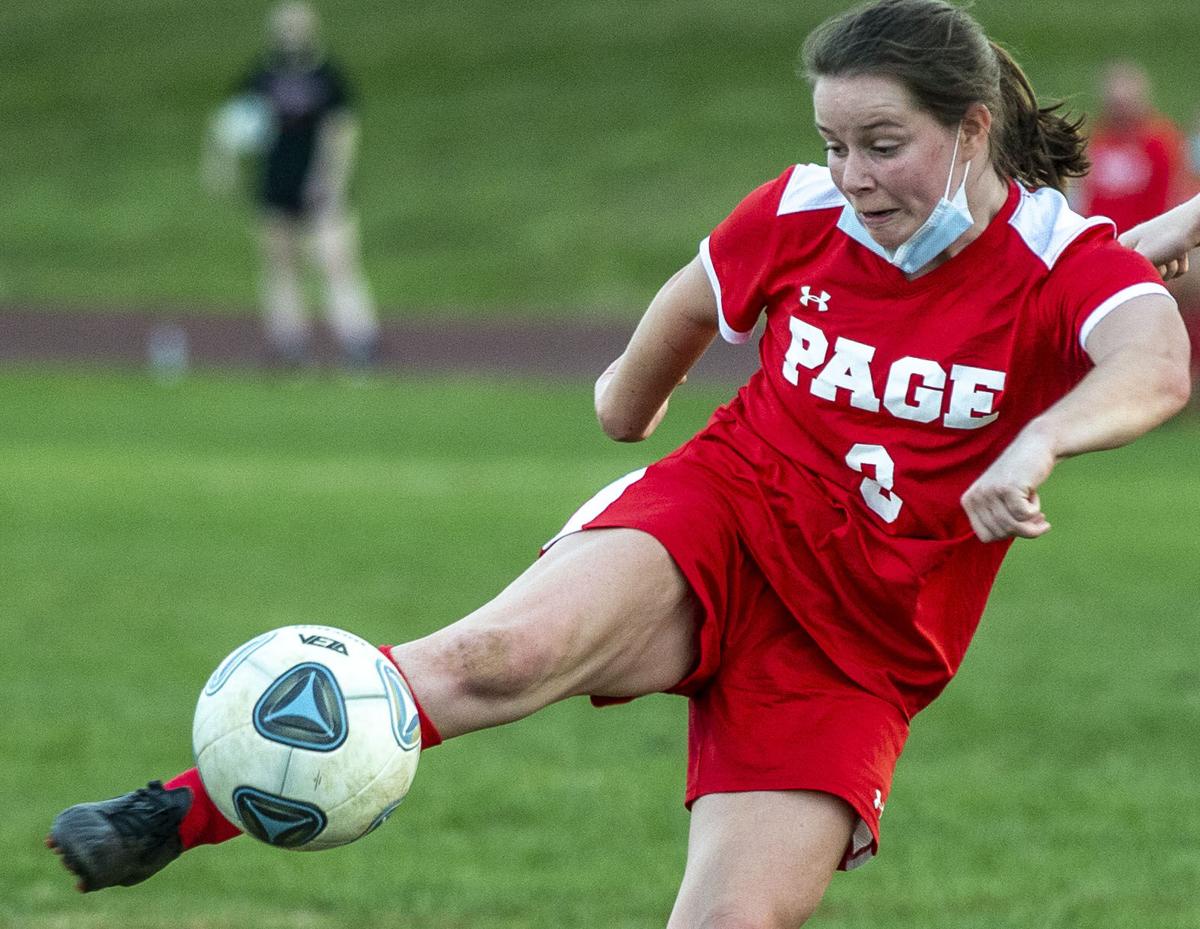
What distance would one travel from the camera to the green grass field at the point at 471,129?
28.1 meters

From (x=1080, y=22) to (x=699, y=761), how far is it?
34.4m

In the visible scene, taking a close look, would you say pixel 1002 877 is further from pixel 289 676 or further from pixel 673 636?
pixel 289 676

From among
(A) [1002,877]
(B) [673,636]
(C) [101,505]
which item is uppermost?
(B) [673,636]

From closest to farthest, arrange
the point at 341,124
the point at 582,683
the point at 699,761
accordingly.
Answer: the point at 582,683, the point at 699,761, the point at 341,124

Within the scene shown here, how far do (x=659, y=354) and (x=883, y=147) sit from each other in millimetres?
712

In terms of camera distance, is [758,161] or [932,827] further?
[758,161]

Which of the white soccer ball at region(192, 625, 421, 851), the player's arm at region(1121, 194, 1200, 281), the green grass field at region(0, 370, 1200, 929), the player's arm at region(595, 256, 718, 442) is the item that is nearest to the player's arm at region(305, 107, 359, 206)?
the green grass field at region(0, 370, 1200, 929)

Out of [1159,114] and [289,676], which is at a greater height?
[289,676]

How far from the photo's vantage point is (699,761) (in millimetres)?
4074

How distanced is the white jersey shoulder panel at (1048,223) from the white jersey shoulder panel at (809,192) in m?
0.33

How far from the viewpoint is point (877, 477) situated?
12.9 ft

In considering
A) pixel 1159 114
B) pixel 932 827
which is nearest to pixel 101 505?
pixel 932 827

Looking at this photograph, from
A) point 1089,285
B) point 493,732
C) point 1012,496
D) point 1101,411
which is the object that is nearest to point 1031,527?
point 1012,496

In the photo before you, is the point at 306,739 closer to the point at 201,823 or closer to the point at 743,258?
the point at 201,823
